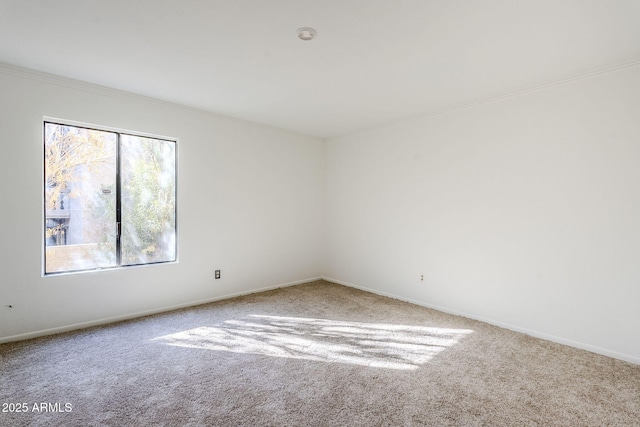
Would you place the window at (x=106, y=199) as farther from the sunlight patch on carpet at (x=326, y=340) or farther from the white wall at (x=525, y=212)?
the white wall at (x=525, y=212)

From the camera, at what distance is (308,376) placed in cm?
239

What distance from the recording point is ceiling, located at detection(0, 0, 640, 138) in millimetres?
2018

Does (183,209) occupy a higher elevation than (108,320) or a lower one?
higher

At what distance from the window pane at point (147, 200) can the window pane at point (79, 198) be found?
0.13 metres

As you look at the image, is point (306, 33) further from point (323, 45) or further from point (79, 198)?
point (79, 198)

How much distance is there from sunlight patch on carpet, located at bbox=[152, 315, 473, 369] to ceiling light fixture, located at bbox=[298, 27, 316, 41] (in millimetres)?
2541

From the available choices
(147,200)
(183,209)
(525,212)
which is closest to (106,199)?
→ (147,200)

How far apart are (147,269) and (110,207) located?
80cm

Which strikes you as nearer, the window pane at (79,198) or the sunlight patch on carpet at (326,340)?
the sunlight patch on carpet at (326,340)

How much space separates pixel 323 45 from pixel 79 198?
2.90 meters

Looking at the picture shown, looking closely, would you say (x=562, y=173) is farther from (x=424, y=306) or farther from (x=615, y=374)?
(x=424, y=306)

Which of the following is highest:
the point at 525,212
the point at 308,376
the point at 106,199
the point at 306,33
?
the point at 306,33

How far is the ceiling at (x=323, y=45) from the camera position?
202 cm

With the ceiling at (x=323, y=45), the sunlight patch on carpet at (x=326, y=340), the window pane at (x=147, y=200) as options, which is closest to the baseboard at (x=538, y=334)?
the sunlight patch on carpet at (x=326, y=340)
